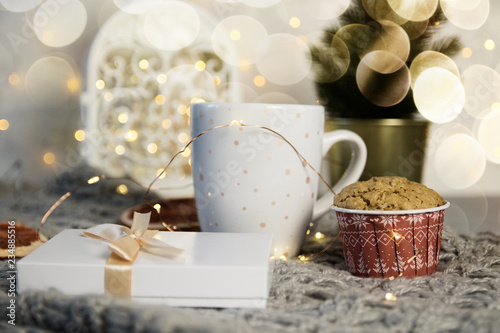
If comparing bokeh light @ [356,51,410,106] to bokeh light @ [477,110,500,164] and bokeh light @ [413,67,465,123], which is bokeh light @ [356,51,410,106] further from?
bokeh light @ [477,110,500,164]

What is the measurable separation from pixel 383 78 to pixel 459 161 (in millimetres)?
478

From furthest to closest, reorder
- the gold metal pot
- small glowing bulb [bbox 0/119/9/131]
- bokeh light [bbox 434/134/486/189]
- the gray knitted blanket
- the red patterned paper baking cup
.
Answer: small glowing bulb [bbox 0/119/9/131]
bokeh light [bbox 434/134/486/189]
the gold metal pot
the red patterned paper baking cup
the gray knitted blanket

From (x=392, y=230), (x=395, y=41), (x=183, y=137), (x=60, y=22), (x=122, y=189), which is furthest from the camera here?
(x=60, y=22)

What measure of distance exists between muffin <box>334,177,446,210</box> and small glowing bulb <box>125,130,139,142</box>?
0.80 metres

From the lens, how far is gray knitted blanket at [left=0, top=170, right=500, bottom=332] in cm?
43

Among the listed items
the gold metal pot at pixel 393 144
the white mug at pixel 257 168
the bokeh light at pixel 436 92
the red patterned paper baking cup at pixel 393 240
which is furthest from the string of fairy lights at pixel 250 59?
the red patterned paper baking cup at pixel 393 240

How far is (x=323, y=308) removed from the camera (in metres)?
0.48

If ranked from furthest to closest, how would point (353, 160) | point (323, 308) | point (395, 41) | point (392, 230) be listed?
point (395, 41), point (353, 160), point (392, 230), point (323, 308)

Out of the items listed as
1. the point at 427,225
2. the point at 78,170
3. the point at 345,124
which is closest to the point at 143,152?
the point at 78,170

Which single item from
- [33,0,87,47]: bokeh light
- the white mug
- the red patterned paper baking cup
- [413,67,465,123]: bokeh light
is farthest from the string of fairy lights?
the red patterned paper baking cup

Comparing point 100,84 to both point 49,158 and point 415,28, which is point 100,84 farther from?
point 415,28

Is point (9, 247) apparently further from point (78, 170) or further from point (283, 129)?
point (78, 170)

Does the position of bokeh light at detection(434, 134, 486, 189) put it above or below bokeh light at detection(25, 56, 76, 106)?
below

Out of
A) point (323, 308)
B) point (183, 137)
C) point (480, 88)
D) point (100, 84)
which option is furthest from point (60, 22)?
point (323, 308)
